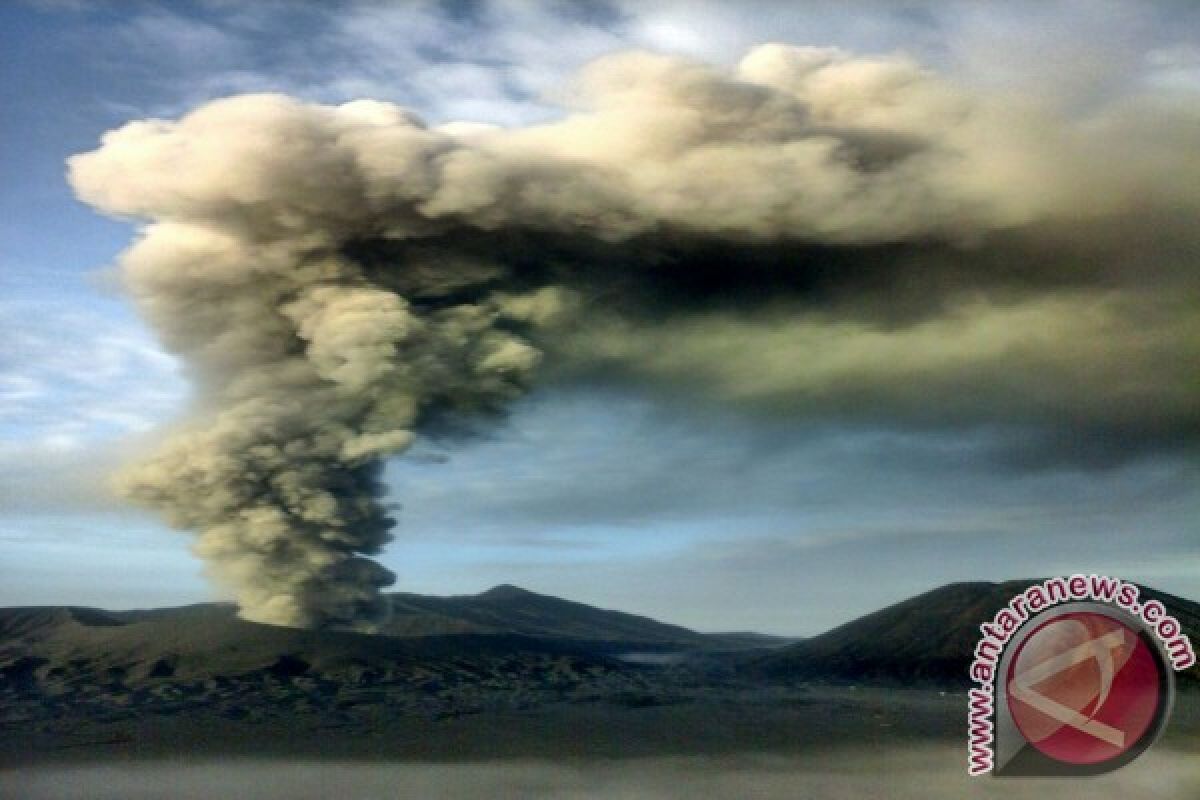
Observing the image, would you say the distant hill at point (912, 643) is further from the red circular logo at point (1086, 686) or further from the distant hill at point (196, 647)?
the red circular logo at point (1086, 686)

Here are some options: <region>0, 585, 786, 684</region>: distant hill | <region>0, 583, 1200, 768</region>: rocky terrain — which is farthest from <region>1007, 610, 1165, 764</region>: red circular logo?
<region>0, 585, 786, 684</region>: distant hill

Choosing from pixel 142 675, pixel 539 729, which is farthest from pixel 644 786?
pixel 142 675

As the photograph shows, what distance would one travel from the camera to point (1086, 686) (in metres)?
15.7

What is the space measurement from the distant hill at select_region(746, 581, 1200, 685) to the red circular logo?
42916mm

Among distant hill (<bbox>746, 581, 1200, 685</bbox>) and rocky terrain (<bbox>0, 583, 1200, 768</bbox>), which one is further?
distant hill (<bbox>746, 581, 1200, 685</bbox>)

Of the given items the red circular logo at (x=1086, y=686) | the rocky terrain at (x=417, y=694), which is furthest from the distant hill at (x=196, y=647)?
the red circular logo at (x=1086, y=686)

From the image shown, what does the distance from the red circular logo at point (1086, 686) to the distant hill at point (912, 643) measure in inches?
1690

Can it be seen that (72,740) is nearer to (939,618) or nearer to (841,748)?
(841,748)

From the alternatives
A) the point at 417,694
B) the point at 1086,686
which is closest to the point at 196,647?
the point at 417,694

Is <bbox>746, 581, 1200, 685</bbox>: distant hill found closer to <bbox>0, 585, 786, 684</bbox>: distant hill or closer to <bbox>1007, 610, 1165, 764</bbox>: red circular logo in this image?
<bbox>0, 585, 786, 684</bbox>: distant hill

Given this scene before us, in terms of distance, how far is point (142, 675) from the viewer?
43250 mm

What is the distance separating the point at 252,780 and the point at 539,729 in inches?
458

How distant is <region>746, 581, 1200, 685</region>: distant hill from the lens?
60281mm

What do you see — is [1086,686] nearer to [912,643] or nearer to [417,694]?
[417,694]
